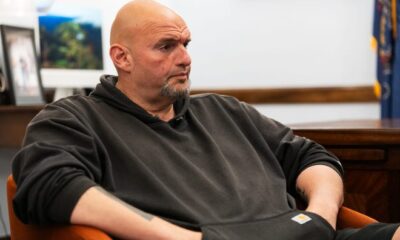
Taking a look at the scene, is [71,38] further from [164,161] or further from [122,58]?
[164,161]

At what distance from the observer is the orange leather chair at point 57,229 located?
4.36 feet

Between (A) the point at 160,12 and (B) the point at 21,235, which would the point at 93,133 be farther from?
(A) the point at 160,12

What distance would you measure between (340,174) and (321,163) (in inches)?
2.8

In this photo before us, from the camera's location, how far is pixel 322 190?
1.76 meters

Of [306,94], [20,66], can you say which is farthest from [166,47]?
[306,94]

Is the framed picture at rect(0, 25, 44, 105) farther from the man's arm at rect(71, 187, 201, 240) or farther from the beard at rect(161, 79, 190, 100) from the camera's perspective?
the man's arm at rect(71, 187, 201, 240)

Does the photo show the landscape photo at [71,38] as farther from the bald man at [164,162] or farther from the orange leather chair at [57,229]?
the orange leather chair at [57,229]

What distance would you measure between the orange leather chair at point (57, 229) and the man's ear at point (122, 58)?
461 mm

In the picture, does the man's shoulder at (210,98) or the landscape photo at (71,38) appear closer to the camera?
the man's shoulder at (210,98)

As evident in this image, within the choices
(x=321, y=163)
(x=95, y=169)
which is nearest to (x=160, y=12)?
(x=95, y=169)

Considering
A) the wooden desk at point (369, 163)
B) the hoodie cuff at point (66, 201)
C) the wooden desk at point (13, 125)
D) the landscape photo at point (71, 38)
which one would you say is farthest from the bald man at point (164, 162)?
the landscape photo at point (71, 38)

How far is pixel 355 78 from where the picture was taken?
4.19 meters

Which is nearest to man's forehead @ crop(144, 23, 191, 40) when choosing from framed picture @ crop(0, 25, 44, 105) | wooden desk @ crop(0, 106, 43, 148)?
wooden desk @ crop(0, 106, 43, 148)

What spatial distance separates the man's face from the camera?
5.74 ft
